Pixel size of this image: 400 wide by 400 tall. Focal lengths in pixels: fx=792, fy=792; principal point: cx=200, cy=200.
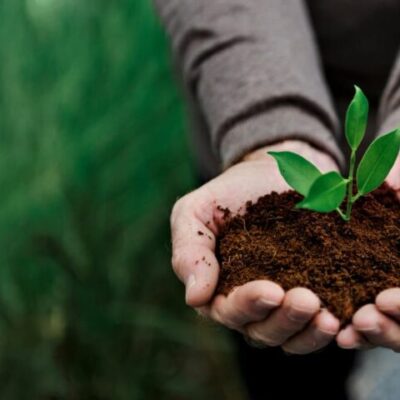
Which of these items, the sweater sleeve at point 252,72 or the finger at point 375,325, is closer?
the finger at point 375,325

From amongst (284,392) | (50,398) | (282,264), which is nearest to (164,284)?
(50,398)

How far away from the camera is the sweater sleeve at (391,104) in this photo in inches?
41.8

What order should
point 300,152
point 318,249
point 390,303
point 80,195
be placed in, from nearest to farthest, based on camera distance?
point 390,303
point 318,249
point 300,152
point 80,195

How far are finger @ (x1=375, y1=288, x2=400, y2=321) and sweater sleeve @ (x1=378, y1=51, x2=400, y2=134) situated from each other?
350 millimetres

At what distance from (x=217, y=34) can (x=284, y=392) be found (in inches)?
23.5

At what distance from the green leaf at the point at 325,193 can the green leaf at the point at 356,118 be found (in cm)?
7

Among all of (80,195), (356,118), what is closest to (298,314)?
(356,118)

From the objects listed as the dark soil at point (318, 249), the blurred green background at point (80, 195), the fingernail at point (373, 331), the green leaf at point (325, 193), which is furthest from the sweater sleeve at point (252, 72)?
the blurred green background at point (80, 195)

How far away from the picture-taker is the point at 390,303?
2.42 feet

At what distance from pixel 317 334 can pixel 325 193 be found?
137mm

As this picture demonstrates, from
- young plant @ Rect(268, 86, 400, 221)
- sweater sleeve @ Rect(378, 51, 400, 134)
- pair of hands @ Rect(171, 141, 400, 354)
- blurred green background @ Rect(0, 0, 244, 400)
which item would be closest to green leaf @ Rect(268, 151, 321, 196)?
young plant @ Rect(268, 86, 400, 221)

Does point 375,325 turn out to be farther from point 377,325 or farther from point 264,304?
point 264,304

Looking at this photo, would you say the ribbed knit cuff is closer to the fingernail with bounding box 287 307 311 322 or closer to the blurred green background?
the fingernail with bounding box 287 307 311 322

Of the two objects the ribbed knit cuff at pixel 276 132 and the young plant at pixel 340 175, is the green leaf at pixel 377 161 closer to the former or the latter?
the young plant at pixel 340 175
